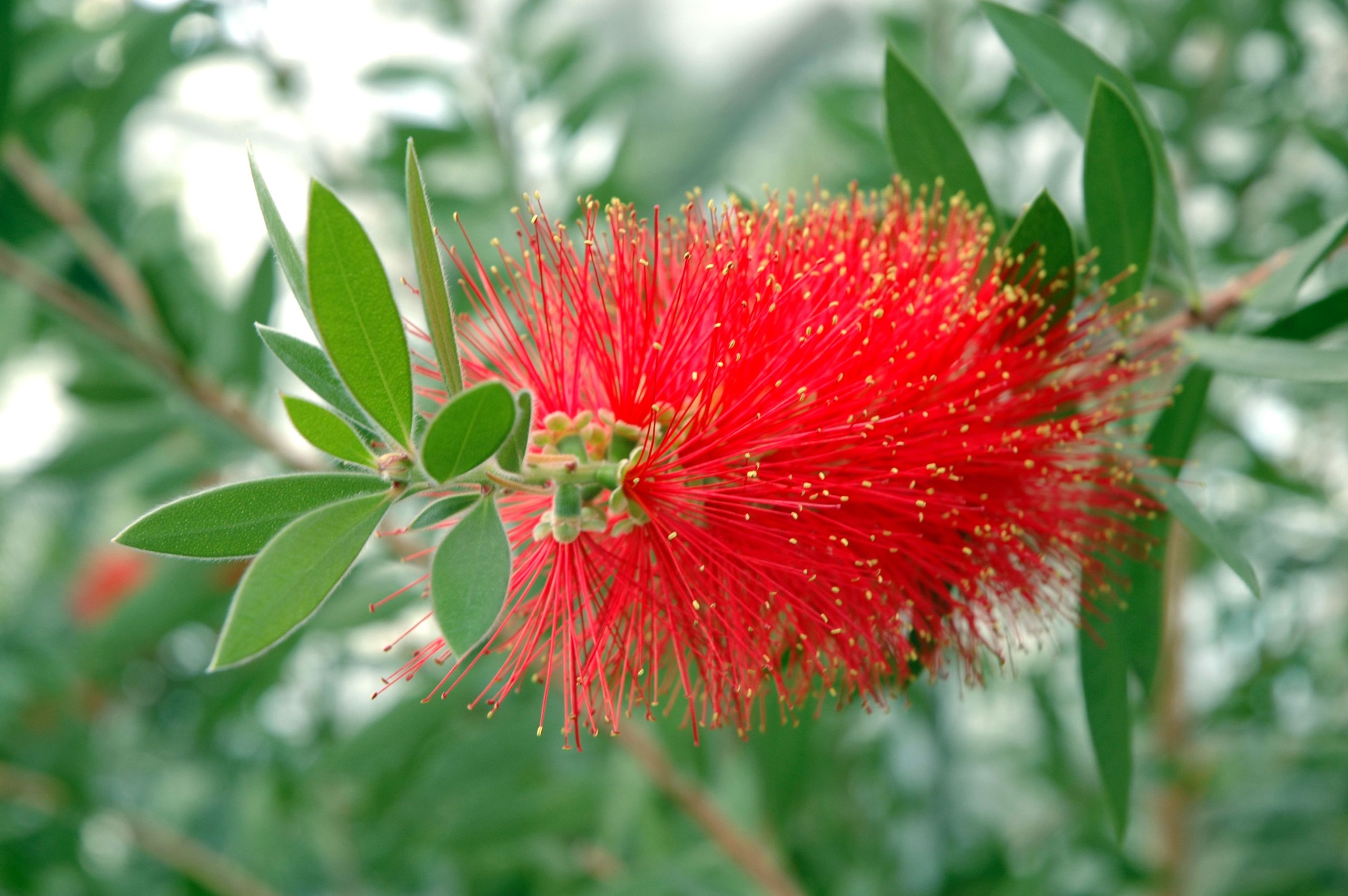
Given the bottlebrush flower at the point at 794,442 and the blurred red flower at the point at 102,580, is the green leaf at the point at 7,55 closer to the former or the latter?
the bottlebrush flower at the point at 794,442

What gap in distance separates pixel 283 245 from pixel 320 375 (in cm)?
7

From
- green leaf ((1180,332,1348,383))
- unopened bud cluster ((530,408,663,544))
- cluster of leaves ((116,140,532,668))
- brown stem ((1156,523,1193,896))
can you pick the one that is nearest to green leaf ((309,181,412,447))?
cluster of leaves ((116,140,532,668))

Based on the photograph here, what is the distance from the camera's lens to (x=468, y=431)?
493mm

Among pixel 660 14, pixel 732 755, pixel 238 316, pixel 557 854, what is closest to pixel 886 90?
pixel 238 316

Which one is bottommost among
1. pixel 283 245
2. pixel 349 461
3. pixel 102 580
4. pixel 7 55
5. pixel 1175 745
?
pixel 1175 745

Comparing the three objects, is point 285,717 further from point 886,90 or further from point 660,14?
point 660,14

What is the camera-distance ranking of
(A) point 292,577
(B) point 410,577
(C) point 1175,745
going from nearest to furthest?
(A) point 292,577 < (B) point 410,577 < (C) point 1175,745

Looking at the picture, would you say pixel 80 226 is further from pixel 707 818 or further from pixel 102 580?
pixel 102 580

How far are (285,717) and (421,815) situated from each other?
91 centimetres

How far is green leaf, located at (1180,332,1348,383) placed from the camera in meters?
0.65

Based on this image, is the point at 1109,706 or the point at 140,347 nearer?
the point at 1109,706

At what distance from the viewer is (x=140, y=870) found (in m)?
1.64

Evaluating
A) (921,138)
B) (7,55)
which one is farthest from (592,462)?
(7,55)

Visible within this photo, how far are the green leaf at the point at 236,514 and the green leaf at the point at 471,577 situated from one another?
1.9 inches
